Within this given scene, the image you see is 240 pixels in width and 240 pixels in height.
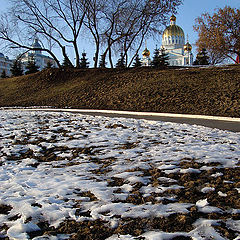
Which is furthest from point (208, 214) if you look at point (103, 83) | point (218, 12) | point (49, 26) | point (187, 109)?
point (218, 12)

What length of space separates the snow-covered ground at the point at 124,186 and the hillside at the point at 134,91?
6365 millimetres

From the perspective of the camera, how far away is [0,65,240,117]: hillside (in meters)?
11.2

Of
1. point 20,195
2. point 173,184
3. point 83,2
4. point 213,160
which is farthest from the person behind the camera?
point 83,2

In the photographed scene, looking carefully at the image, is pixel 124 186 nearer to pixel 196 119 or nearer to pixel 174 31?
pixel 196 119

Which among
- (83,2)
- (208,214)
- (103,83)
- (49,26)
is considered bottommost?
(208,214)

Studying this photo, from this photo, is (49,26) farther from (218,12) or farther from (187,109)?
(187,109)

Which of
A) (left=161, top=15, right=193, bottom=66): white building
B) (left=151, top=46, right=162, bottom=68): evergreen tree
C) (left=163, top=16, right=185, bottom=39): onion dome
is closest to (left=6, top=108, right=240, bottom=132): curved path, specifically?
(left=151, top=46, right=162, bottom=68): evergreen tree

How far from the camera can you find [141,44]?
24.9 metres

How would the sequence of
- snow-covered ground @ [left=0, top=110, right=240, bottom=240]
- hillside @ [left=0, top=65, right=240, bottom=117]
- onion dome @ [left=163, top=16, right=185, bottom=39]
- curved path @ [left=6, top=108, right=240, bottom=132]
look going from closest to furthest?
1. snow-covered ground @ [left=0, top=110, right=240, bottom=240]
2. curved path @ [left=6, top=108, right=240, bottom=132]
3. hillside @ [left=0, top=65, right=240, bottom=117]
4. onion dome @ [left=163, top=16, right=185, bottom=39]

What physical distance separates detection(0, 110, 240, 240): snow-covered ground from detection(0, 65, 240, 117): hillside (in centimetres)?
636

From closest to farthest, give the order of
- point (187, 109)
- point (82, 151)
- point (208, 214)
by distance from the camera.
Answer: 1. point (208, 214)
2. point (82, 151)
3. point (187, 109)

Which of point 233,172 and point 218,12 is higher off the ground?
point 218,12

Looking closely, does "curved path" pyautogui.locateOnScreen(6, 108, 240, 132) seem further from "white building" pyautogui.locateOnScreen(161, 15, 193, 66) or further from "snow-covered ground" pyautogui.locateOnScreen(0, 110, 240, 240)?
"white building" pyautogui.locateOnScreen(161, 15, 193, 66)

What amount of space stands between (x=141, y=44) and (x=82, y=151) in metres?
22.5
